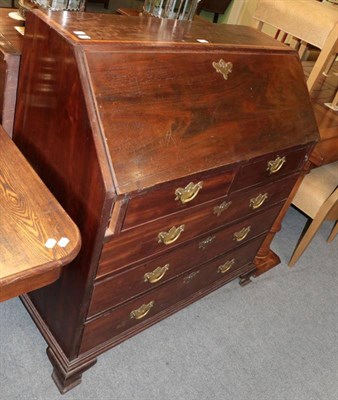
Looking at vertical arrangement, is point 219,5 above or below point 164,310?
above

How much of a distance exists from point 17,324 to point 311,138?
4.59 ft

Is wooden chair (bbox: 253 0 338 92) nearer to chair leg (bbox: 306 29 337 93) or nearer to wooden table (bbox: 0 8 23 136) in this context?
chair leg (bbox: 306 29 337 93)

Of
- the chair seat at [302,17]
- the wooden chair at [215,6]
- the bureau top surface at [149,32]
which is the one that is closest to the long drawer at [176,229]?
the bureau top surface at [149,32]

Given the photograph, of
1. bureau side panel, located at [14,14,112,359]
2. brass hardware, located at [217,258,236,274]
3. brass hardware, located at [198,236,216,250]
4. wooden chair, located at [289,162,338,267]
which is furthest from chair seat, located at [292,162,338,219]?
bureau side panel, located at [14,14,112,359]

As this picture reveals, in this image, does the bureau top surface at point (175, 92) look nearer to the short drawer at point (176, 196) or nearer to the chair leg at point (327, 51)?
the short drawer at point (176, 196)

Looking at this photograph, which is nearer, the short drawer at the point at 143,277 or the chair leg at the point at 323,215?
the short drawer at the point at 143,277

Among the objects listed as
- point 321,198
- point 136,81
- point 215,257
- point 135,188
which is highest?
point 136,81

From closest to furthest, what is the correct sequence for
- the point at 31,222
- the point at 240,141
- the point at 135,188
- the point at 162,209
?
A: the point at 31,222 < the point at 135,188 < the point at 162,209 < the point at 240,141

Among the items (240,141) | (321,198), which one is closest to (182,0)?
(240,141)

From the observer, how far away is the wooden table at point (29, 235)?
2.48 feet

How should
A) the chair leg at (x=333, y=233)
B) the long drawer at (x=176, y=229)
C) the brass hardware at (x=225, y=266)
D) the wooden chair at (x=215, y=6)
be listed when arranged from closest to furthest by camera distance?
the long drawer at (x=176, y=229)
the brass hardware at (x=225, y=266)
the chair leg at (x=333, y=233)
the wooden chair at (x=215, y=6)

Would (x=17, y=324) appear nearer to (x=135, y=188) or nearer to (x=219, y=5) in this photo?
(x=135, y=188)

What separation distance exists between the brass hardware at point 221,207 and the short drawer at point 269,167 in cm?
7

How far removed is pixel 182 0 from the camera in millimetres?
1479
